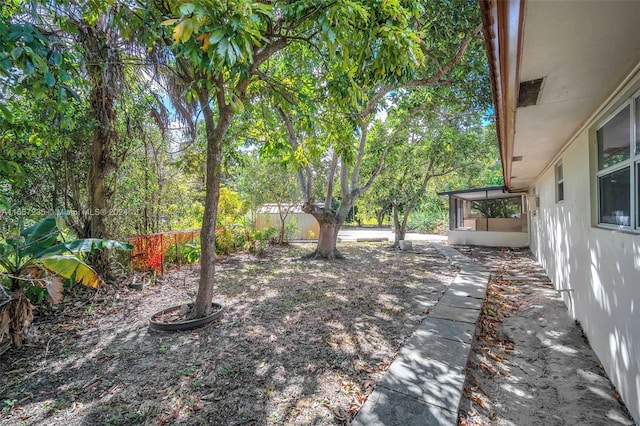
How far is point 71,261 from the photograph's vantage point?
3.80m

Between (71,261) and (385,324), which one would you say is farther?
(385,324)

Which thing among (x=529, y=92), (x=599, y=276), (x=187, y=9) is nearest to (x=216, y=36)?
(x=187, y=9)

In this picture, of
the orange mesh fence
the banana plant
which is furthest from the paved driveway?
the banana plant

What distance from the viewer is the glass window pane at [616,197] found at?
2.67 meters

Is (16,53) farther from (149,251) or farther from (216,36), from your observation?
(149,251)

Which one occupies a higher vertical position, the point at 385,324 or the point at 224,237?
the point at 224,237

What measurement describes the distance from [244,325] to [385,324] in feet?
7.08

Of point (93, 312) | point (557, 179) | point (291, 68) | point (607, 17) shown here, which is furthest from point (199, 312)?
point (557, 179)

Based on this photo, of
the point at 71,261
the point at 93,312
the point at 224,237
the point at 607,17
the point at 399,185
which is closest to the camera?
the point at 607,17

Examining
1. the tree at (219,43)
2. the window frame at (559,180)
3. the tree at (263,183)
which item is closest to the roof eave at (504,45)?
the tree at (219,43)

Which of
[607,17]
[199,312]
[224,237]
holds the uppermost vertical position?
[607,17]

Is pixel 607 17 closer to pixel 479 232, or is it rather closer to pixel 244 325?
pixel 244 325

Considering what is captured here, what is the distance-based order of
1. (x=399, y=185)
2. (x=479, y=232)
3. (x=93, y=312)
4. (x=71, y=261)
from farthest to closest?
(x=479, y=232)
(x=399, y=185)
(x=93, y=312)
(x=71, y=261)

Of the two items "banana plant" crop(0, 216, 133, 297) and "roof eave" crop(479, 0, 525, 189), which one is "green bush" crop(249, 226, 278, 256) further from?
"roof eave" crop(479, 0, 525, 189)
